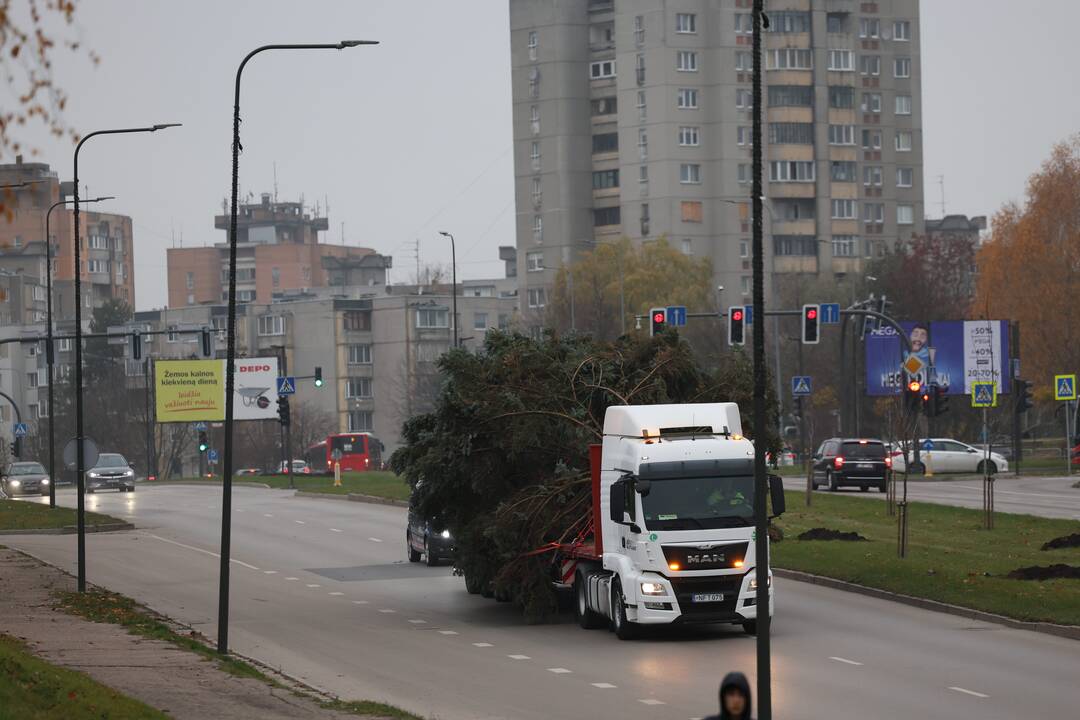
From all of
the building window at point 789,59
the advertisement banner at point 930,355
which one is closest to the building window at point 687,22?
the building window at point 789,59

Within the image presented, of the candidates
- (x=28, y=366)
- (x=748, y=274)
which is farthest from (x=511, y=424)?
(x=28, y=366)

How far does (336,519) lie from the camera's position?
48.5 metres

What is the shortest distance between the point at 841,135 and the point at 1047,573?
396ft

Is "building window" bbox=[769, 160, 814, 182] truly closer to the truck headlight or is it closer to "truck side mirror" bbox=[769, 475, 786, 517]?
the truck headlight

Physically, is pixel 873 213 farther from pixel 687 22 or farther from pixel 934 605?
pixel 934 605

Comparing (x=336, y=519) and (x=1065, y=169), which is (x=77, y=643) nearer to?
(x=336, y=519)

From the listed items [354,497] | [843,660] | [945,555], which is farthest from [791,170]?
[843,660]

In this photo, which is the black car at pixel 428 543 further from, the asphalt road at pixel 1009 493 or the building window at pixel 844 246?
the building window at pixel 844 246

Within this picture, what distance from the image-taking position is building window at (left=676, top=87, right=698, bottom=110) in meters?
140

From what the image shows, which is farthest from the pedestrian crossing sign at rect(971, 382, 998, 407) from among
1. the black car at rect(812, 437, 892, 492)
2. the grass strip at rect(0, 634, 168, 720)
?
the grass strip at rect(0, 634, 168, 720)

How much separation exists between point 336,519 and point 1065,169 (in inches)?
1827

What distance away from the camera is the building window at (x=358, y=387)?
156m

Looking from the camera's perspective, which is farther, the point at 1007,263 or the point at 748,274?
the point at 748,274

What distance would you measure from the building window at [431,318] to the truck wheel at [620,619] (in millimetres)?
131397
